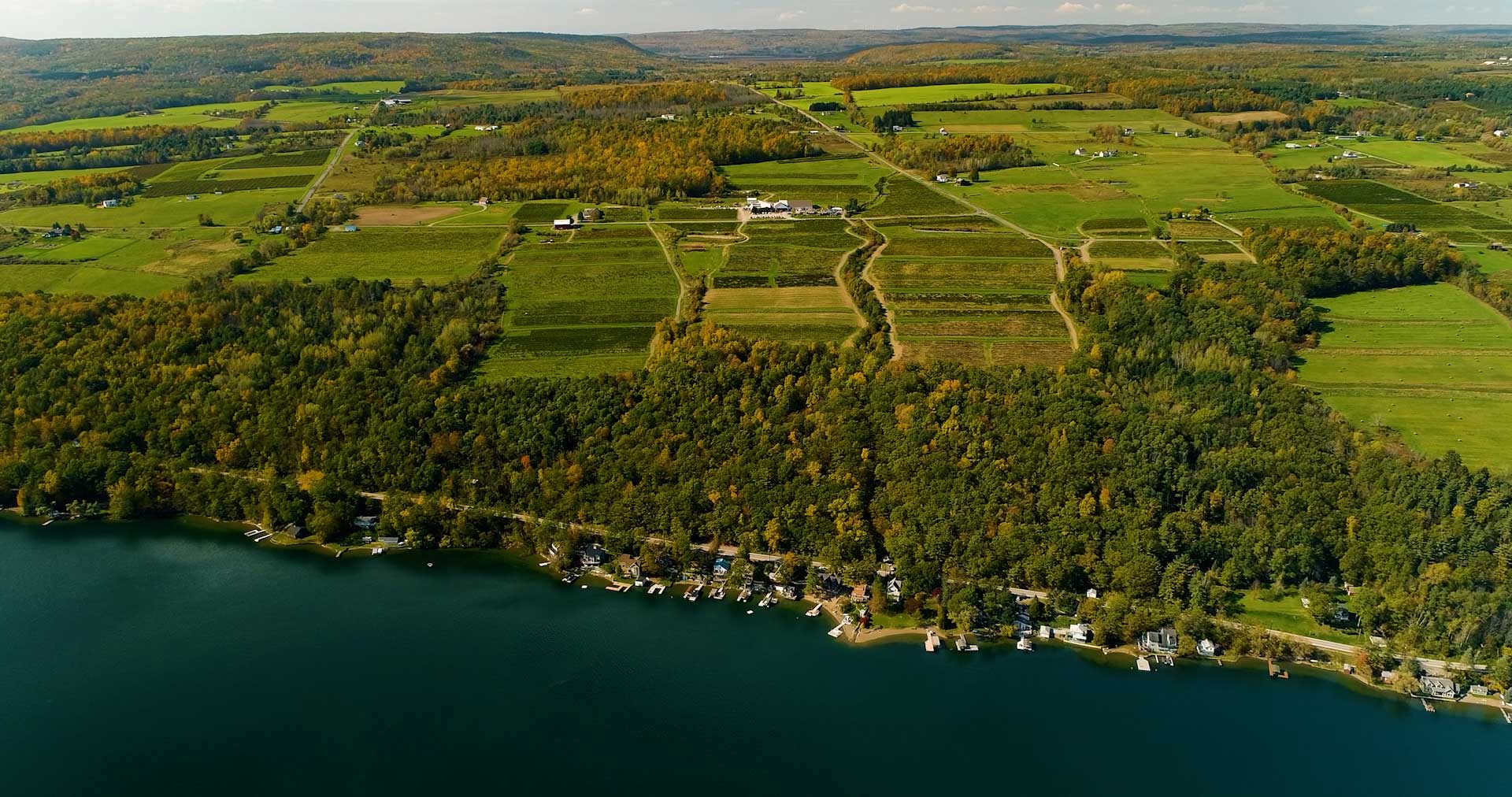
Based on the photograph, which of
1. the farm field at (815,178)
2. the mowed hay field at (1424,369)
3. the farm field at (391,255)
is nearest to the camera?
the mowed hay field at (1424,369)

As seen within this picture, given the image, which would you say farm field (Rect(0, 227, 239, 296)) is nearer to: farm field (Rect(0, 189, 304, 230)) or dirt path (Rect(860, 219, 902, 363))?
farm field (Rect(0, 189, 304, 230))

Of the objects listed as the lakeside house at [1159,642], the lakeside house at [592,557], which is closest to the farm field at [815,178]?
the lakeside house at [592,557]

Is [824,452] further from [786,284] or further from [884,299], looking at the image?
[786,284]

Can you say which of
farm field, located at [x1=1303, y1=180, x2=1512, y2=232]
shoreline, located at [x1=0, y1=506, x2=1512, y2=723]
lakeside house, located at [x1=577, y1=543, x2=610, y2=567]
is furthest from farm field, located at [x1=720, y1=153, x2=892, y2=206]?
shoreline, located at [x1=0, y1=506, x2=1512, y2=723]

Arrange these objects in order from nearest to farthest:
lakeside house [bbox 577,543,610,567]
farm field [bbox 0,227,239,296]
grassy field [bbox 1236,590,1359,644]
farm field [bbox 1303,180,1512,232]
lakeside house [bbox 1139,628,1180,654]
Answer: lakeside house [bbox 1139,628,1180,654], grassy field [bbox 1236,590,1359,644], lakeside house [bbox 577,543,610,567], farm field [bbox 0,227,239,296], farm field [bbox 1303,180,1512,232]

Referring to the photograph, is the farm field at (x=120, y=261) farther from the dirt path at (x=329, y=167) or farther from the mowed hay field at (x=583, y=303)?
the mowed hay field at (x=583, y=303)

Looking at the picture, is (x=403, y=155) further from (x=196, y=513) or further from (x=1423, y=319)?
(x=1423, y=319)

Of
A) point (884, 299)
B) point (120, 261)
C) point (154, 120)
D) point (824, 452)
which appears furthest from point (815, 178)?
point (154, 120)
